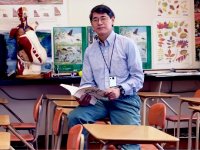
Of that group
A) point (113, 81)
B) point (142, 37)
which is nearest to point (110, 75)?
point (113, 81)

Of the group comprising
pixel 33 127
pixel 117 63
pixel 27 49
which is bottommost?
pixel 33 127

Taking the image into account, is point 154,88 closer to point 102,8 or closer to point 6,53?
point 6,53

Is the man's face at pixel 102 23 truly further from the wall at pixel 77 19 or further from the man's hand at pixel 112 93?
the wall at pixel 77 19

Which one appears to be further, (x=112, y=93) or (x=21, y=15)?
(x=21, y=15)

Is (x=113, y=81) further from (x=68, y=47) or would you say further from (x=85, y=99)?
(x=68, y=47)

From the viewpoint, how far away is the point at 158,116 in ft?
11.0

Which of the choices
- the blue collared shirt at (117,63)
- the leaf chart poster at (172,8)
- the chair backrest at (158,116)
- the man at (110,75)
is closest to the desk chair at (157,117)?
the chair backrest at (158,116)

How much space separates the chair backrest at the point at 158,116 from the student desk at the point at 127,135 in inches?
27.7

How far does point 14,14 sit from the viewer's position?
5.81 meters

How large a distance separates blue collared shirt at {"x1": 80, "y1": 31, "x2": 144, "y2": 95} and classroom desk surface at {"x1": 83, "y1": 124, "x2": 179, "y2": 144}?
87cm

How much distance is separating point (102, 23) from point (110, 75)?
412 millimetres

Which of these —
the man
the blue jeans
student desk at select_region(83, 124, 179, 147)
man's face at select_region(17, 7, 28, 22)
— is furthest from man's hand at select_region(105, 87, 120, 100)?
man's face at select_region(17, 7, 28, 22)

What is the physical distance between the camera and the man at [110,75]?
3.34 metres

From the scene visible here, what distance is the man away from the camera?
10.9ft
